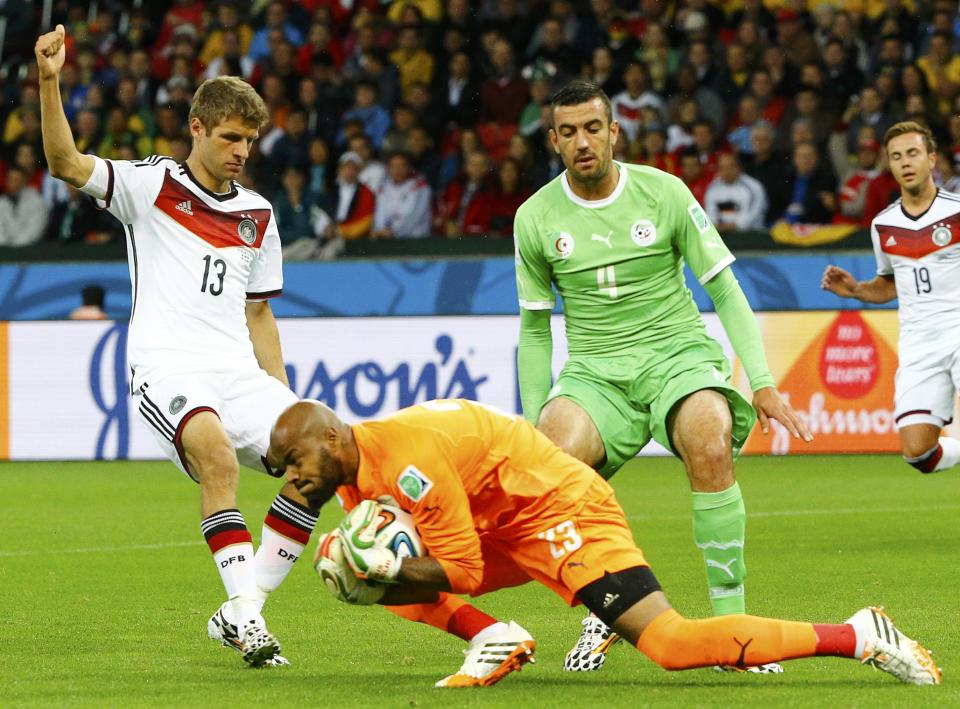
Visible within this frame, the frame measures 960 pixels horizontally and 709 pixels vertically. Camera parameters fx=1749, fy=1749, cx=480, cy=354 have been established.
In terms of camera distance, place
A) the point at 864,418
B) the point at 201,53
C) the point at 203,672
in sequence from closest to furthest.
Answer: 1. the point at 203,672
2. the point at 864,418
3. the point at 201,53

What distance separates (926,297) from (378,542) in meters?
5.55

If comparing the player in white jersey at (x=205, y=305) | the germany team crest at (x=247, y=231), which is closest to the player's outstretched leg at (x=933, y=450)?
the player in white jersey at (x=205, y=305)

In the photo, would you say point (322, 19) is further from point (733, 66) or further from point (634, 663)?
point (634, 663)

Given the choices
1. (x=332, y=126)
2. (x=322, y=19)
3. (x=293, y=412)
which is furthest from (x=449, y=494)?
(x=322, y=19)

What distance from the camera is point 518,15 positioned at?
19.2 metres

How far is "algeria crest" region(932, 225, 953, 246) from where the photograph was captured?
31.7 feet

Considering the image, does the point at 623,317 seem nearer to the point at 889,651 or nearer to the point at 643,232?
the point at 643,232

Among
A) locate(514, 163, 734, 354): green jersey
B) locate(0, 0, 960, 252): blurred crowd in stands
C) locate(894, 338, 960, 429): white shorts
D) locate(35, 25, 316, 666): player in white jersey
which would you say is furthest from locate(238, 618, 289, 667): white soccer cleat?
locate(0, 0, 960, 252): blurred crowd in stands

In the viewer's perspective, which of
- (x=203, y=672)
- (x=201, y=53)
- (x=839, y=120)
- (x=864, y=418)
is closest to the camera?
(x=203, y=672)

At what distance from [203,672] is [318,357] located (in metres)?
9.75

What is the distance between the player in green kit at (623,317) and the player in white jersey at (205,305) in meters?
1.04

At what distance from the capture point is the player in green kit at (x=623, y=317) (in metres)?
6.24

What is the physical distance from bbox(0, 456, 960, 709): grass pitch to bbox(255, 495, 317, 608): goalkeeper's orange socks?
30cm

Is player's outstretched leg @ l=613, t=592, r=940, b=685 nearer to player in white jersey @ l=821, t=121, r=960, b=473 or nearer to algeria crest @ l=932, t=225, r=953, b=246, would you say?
player in white jersey @ l=821, t=121, r=960, b=473
